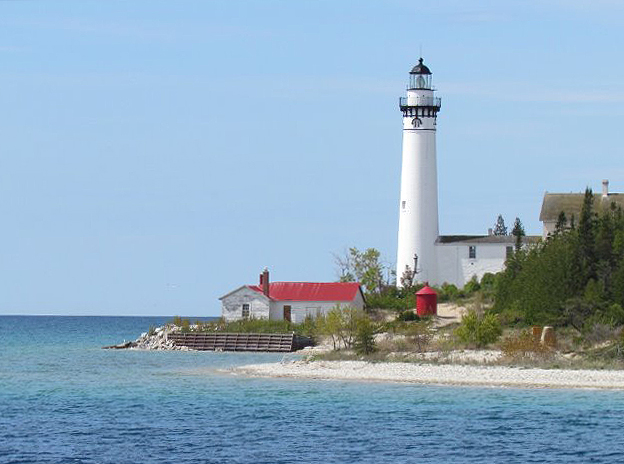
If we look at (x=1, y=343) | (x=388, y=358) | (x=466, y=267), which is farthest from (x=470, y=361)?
(x=1, y=343)

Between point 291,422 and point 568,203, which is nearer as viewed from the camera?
point 291,422

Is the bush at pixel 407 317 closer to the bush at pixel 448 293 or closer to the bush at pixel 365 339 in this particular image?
the bush at pixel 448 293

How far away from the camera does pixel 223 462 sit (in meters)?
26.6

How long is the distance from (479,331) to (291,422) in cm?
1820

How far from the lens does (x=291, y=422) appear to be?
32.8 meters

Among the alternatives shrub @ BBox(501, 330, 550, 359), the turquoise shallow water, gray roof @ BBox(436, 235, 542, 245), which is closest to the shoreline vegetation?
shrub @ BBox(501, 330, 550, 359)

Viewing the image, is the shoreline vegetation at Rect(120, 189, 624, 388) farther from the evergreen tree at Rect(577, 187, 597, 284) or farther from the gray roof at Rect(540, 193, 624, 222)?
the gray roof at Rect(540, 193, 624, 222)

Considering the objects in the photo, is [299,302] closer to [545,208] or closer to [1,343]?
[545,208]

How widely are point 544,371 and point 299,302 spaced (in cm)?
2595

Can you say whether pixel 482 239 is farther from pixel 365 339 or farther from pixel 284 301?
pixel 365 339

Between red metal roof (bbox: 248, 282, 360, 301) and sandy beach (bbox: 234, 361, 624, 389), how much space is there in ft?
56.1

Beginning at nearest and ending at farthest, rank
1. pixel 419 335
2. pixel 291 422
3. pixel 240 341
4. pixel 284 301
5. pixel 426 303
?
pixel 291 422 → pixel 419 335 → pixel 240 341 → pixel 426 303 → pixel 284 301

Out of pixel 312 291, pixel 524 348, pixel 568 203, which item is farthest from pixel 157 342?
pixel 524 348

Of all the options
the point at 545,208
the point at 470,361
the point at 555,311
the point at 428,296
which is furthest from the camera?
the point at 545,208
